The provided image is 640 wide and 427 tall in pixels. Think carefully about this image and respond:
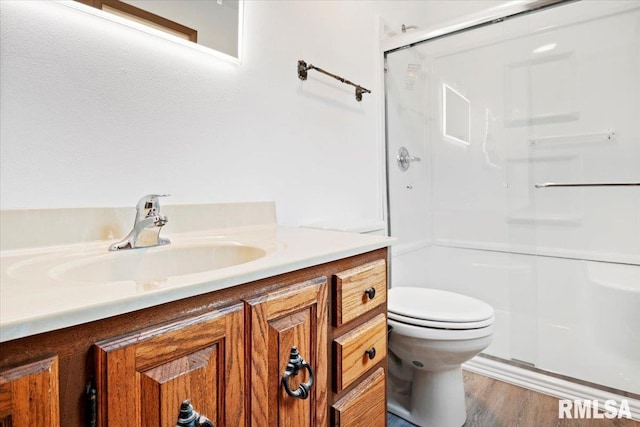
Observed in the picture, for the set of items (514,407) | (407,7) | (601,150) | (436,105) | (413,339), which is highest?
(407,7)

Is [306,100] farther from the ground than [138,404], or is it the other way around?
[306,100]

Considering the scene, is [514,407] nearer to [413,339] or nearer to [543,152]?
[413,339]

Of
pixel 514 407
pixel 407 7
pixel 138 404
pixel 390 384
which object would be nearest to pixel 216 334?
pixel 138 404

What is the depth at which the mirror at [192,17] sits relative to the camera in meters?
0.89

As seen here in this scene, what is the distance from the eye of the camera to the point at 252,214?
1.18 m

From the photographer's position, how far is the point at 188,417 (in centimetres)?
46

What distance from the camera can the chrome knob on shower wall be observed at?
81.8 inches

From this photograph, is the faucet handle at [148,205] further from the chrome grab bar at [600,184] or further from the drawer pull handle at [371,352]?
the chrome grab bar at [600,184]

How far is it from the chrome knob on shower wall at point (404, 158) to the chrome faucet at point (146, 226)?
154 cm

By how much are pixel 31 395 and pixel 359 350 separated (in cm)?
63

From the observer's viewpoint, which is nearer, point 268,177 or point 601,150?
point 268,177

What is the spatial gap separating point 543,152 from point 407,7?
4.11ft

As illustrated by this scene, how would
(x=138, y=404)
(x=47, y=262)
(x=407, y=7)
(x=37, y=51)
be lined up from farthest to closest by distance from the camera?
(x=407, y=7) < (x=37, y=51) < (x=47, y=262) < (x=138, y=404)

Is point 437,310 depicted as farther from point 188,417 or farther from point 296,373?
point 188,417
